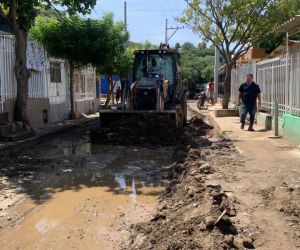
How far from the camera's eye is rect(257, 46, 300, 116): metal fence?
12547 millimetres

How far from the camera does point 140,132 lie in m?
13.8

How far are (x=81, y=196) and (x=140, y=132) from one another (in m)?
6.27

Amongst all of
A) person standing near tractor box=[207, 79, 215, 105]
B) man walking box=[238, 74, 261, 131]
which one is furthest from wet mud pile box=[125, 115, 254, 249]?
person standing near tractor box=[207, 79, 215, 105]

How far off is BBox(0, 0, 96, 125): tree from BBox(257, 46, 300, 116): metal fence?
613 cm

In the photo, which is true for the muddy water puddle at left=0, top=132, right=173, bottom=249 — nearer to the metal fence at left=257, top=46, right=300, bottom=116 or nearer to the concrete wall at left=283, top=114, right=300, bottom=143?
the concrete wall at left=283, top=114, right=300, bottom=143

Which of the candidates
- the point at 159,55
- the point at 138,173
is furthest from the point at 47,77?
the point at 138,173

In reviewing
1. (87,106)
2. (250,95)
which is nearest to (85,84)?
(87,106)

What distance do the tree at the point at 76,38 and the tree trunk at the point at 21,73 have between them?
13.8ft

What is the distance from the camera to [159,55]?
15.8 meters

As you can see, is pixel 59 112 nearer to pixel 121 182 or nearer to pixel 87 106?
pixel 87 106

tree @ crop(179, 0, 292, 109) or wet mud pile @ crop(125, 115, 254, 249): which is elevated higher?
tree @ crop(179, 0, 292, 109)

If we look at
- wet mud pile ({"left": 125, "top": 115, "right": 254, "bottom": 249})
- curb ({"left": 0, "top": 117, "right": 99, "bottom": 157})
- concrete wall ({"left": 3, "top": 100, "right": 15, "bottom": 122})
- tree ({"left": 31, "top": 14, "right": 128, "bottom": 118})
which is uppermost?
tree ({"left": 31, "top": 14, "right": 128, "bottom": 118})

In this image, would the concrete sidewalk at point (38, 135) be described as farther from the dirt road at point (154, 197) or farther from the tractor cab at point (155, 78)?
the tractor cab at point (155, 78)

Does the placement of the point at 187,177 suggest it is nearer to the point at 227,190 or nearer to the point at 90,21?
the point at 227,190
